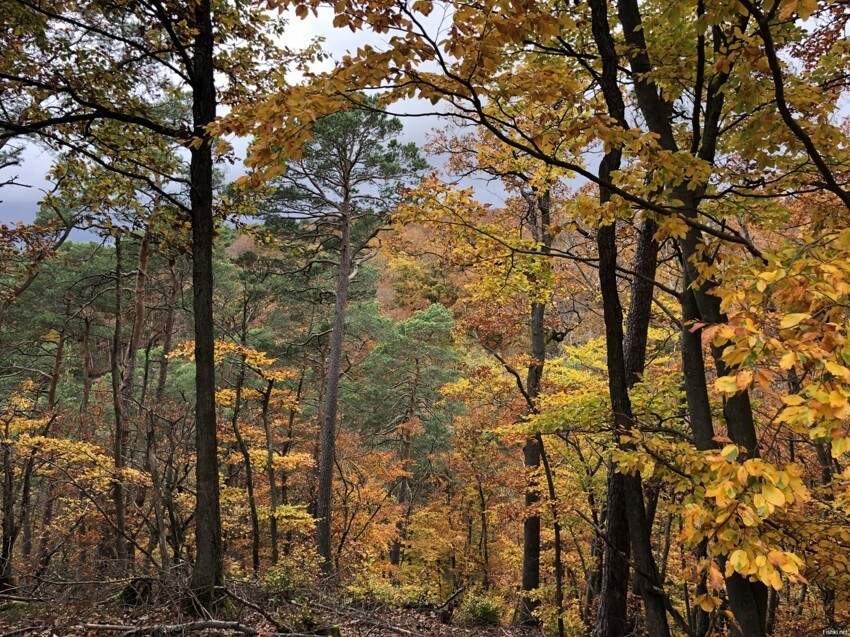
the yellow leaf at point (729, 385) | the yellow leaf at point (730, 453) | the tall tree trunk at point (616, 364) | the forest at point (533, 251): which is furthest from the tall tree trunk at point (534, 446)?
the yellow leaf at point (729, 385)

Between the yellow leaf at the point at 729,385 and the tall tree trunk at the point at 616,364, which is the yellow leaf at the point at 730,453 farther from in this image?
the tall tree trunk at the point at 616,364

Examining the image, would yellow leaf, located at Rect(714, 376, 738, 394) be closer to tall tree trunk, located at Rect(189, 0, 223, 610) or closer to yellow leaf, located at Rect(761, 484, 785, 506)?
yellow leaf, located at Rect(761, 484, 785, 506)

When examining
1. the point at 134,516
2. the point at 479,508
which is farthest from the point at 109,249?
the point at 479,508

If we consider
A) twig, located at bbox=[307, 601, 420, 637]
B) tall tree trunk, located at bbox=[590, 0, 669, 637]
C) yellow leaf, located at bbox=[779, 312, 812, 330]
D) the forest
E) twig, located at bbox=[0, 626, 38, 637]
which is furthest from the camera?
twig, located at bbox=[307, 601, 420, 637]

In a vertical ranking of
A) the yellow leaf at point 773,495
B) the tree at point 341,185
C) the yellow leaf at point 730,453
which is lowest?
the yellow leaf at point 773,495

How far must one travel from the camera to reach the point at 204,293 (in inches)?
205

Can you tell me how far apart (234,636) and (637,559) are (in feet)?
10.4

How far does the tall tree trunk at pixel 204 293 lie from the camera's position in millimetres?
4918

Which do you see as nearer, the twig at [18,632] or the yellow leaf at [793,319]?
the yellow leaf at [793,319]

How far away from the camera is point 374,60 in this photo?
98.5 inches

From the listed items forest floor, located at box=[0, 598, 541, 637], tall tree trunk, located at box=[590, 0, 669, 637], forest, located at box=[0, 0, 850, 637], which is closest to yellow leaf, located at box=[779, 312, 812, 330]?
forest, located at box=[0, 0, 850, 637]

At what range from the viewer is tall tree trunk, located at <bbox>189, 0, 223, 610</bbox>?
16.1 feet

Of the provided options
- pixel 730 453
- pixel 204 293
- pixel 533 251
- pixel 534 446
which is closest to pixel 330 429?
pixel 534 446

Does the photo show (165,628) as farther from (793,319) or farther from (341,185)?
(341,185)
